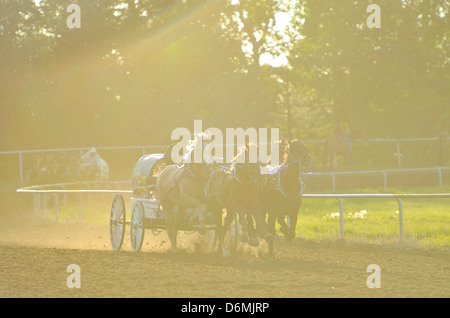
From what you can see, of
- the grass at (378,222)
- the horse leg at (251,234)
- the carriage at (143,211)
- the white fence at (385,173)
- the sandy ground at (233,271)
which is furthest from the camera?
the white fence at (385,173)

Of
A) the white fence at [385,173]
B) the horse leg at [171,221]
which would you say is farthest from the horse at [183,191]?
the white fence at [385,173]

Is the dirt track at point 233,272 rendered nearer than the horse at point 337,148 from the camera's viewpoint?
Yes

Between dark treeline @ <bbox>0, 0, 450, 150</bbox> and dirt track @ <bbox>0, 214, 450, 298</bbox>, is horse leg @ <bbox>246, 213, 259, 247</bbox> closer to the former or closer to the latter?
dirt track @ <bbox>0, 214, 450, 298</bbox>

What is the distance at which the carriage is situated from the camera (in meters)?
12.3

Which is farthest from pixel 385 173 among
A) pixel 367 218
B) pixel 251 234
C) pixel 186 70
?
pixel 251 234

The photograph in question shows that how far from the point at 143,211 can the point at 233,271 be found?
3216 mm

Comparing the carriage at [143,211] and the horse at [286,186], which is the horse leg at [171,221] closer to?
the carriage at [143,211]

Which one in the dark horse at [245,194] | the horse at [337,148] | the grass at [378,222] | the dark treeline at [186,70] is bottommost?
the grass at [378,222]

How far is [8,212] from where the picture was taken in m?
19.9

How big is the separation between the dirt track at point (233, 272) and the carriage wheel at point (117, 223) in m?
0.51

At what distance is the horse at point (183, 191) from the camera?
11.3 meters

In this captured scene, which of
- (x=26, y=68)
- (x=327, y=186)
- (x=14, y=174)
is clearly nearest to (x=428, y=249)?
(x=327, y=186)

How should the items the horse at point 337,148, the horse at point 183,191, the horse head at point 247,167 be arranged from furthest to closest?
the horse at point 337,148 → the horse at point 183,191 → the horse head at point 247,167
